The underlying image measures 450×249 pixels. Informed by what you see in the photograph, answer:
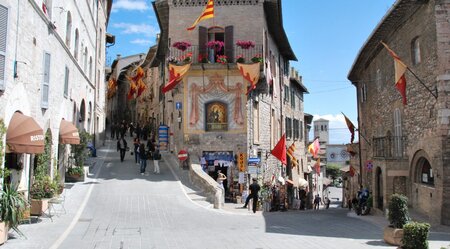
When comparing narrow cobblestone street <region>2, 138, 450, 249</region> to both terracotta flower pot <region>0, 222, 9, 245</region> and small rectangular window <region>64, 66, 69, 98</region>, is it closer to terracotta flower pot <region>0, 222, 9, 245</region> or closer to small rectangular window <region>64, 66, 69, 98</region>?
terracotta flower pot <region>0, 222, 9, 245</region>

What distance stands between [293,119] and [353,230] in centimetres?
2560

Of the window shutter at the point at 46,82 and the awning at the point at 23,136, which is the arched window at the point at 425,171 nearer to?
the awning at the point at 23,136

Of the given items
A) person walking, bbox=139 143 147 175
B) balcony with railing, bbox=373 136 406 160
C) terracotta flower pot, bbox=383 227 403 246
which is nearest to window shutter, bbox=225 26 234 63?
person walking, bbox=139 143 147 175

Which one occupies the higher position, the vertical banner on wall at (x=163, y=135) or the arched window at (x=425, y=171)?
the vertical banner on wall at (x=163, y=135)

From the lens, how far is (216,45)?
2347 cm

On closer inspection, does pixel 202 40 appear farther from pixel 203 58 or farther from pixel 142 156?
pixel 142 156

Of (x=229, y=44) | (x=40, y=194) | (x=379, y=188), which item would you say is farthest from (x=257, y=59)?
(x=40, y=194)

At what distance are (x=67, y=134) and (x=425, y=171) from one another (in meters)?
14.6

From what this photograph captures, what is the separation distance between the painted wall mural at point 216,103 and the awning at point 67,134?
7.03 meters

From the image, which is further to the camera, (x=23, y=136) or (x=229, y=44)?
(x=229, y=44)

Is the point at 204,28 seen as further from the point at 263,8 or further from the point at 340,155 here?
the point at 340,155

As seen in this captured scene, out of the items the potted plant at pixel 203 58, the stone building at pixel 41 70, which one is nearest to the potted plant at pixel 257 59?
the potted plant at pixel 203 58

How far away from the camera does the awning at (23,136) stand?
439 inches

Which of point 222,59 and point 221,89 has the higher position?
point 222,59
